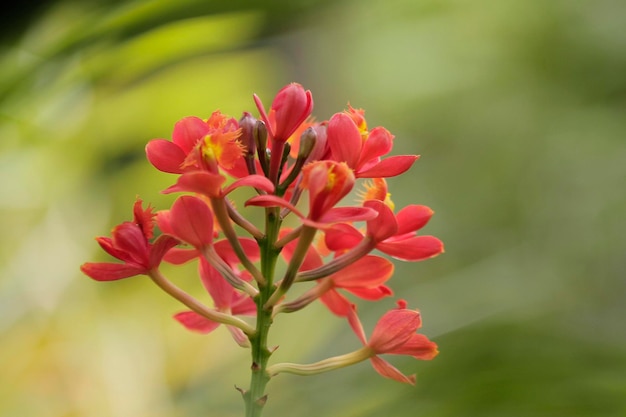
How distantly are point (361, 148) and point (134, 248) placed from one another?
0.42 ft

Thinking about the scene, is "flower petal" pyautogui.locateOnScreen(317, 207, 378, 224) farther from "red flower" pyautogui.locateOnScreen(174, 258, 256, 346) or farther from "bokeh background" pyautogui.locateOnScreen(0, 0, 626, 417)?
"bokeh background" pyautogui.locateOnScreen(0, 0, 626, 417)

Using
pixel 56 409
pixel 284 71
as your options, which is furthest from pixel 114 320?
pixel 284 71

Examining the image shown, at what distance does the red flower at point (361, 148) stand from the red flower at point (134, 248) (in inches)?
3.9

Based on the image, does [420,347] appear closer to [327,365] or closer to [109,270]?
[327,365]

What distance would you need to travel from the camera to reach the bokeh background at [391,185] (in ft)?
2.68

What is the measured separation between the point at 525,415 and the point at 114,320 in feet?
1.92

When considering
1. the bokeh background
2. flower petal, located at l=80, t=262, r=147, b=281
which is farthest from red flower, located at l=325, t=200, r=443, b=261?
the bokeh background

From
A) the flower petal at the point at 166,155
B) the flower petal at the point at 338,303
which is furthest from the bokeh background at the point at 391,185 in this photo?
the flower petal at the point at 166,155

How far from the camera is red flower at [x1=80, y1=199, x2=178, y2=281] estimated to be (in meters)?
0.33

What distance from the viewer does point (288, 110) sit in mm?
341

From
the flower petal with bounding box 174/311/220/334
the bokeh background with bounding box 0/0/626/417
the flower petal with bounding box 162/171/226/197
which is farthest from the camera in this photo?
the bokeh background with bounding box 0/0/626/417

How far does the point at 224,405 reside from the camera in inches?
32.5

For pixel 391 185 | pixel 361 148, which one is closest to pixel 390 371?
pixel 361 148

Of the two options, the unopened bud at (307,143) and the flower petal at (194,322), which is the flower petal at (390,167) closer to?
the unopened bud at (307,143)
